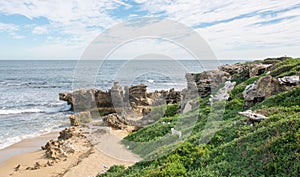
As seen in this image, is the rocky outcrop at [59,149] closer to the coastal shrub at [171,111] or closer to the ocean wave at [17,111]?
the coastal shrub at [171,111]

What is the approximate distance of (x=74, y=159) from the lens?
580 inches

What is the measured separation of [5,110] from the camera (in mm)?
31328

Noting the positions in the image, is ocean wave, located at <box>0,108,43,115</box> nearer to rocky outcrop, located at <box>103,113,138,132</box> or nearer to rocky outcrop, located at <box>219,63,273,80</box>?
rocky outcrop, located at <box>103,113,138,132</box>

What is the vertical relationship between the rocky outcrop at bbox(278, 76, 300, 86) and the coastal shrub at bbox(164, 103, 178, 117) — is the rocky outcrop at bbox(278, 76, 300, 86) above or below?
above

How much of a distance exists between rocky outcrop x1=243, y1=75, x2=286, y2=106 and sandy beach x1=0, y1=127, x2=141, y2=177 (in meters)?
6.61

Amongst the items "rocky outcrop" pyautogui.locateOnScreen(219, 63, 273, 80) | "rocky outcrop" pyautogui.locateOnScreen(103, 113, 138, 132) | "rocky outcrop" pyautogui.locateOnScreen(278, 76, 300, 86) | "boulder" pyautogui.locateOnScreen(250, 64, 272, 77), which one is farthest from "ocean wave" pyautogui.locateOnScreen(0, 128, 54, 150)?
"rocky outcrop" pyautogui.locateOnScreen(278, 76, 300, 86)

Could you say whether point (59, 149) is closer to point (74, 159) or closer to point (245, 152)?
point (74, 159)

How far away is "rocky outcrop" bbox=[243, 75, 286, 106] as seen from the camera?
12328 millimetres

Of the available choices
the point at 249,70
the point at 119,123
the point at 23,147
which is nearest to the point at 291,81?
the point at 249,70

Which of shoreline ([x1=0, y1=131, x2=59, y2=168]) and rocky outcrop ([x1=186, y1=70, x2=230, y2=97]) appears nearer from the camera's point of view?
shoreline ([x1=0, y1=131, x2=59, y2=168])

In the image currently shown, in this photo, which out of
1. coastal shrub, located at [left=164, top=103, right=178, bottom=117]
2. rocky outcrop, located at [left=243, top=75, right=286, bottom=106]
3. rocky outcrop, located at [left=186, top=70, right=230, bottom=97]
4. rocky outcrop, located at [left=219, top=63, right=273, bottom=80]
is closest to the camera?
rocky outcrop, located at [left=243, top=75, right=286, bottom=106]

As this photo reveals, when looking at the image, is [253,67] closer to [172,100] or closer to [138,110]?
[172,100]

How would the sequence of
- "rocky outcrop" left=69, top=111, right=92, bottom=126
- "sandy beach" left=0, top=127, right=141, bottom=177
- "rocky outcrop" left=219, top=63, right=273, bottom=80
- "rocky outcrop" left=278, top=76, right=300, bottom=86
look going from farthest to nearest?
"rocky outcrop" left=69, top=111, right=92, bottom=126
"rocky outcrop" left=219, top=63, right=273, bottom=80
"sandy beach" left=0, top=127, right=141, bottom=177
"rocky outcrop" left=278, top=76, right=300, bottom=86

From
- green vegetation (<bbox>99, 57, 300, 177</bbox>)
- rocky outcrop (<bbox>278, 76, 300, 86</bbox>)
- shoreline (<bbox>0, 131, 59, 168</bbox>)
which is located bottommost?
shoreline (<bbox>0, 131, 59, 168</bbox>)
